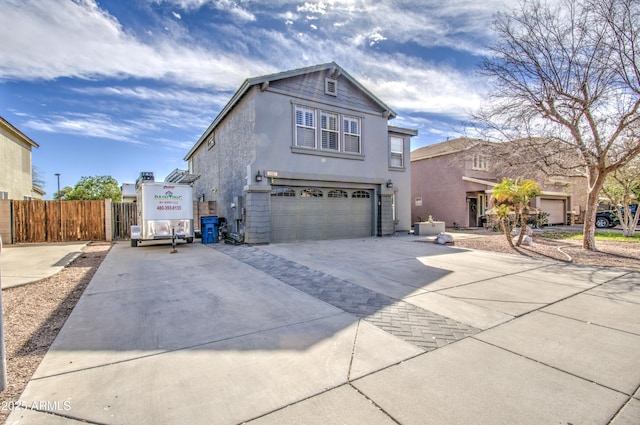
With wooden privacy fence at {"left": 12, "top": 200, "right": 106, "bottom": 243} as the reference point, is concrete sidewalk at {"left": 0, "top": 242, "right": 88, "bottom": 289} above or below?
below

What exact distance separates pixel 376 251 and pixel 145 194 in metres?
8.68

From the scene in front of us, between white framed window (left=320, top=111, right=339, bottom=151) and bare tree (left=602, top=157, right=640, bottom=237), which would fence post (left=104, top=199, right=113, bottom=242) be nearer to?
white framed window (left=320, top=111, right=339, bottom=151)

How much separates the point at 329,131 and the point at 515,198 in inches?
302

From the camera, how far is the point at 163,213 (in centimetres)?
1175

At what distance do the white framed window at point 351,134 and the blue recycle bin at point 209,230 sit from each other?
6782 mm

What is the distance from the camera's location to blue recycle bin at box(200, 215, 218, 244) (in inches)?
521

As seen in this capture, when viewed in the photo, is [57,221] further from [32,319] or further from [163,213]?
[32,319]

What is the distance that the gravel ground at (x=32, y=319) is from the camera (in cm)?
273

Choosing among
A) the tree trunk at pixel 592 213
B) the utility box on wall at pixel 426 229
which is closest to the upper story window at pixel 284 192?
the utility box on wall at pixel 426 229

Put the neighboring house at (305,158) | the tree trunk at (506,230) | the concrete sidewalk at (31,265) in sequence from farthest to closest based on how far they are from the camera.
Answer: the neighboring house at (305,158) → the tree trunk at (506,230) → the concrete sidewalk at (31,265)

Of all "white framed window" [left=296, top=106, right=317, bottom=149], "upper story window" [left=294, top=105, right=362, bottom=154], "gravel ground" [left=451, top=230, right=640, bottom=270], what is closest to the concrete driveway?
"gravel ground" [left=451, top=230, right=640, bottom=270]

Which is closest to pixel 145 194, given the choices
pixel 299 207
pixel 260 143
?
pixel 260 143

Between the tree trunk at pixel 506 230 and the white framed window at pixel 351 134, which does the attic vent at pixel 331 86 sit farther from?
the tree trunk at pixel 506 230

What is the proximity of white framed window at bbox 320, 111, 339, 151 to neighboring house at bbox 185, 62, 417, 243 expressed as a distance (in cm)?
4
